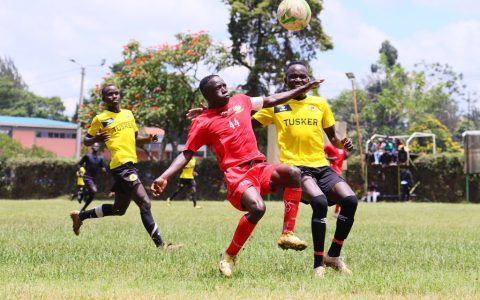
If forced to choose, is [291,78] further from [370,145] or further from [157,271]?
[370,145]

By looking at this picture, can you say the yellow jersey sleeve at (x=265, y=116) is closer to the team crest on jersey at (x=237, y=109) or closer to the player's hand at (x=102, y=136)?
the team crest on jersey at (x=237, y=109)

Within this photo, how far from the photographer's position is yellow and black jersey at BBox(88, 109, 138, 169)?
32.3 feet

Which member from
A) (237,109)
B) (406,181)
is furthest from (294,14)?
(406,181)

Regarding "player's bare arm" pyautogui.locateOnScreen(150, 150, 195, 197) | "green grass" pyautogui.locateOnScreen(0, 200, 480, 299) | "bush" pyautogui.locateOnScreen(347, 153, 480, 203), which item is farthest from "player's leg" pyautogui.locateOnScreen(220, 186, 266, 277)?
"bush" pyautogui.locateOnScreen(347, 153, 480, 203)

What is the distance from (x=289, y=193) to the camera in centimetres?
676

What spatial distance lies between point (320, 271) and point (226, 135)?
1.57 m

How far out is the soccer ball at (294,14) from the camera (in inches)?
326

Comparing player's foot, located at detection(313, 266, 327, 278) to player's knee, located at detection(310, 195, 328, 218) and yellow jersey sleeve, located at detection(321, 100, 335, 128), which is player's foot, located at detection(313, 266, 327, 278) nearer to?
player's knee, located at detection(310, 195, 328, 218)

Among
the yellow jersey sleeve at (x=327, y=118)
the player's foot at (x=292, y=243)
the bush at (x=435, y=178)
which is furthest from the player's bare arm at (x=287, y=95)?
the bush at (x=435, y=178)

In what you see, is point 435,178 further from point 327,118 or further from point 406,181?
point 327,118

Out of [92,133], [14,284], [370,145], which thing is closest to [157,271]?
[14,284]

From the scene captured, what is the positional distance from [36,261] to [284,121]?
10.1 feet

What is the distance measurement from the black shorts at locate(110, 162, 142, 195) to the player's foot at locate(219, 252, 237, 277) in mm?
3475

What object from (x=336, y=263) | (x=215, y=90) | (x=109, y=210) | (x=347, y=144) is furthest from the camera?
(x=109, y=210)
